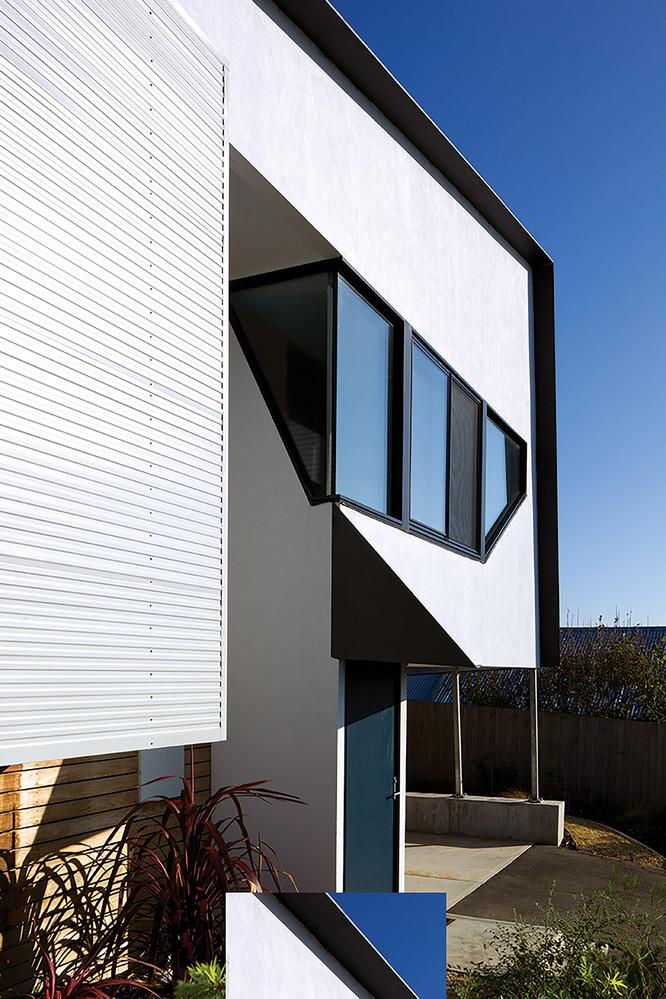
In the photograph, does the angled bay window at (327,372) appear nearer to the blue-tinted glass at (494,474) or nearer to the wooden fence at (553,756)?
the blue-tinted glass at (494,474)

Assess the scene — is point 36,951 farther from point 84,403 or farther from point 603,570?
point 603,570

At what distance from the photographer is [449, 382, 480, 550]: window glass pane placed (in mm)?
10312

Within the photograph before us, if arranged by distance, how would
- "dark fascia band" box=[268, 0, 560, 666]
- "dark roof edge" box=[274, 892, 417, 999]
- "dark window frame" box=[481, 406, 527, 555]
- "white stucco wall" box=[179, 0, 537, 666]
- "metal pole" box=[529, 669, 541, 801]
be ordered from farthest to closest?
"metal pole" box=[529, 669, 541, 801] < "dark window frame" box=[481, 406, 527, 555] < "dark fascia band" box=[268, 0, 560, 666] < "white stucco wall" box=[179, 0, 537, 666] < "dark roof edge" box=[274, 892, 417, 999]

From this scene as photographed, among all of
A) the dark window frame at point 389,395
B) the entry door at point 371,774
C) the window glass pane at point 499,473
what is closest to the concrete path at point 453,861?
the entry door at point 371,774

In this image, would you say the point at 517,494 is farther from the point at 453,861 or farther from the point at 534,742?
the point at 453,861

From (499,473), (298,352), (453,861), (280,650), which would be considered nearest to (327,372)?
(298,352)

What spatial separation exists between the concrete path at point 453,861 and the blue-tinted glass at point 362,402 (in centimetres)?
479

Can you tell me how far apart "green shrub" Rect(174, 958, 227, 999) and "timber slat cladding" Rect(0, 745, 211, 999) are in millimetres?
1581

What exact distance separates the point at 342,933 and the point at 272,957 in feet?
0.76

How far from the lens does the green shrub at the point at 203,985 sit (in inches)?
154

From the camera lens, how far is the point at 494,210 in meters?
11.8

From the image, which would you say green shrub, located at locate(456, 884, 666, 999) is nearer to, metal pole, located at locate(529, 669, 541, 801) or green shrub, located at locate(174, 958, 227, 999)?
green shrub, located at locate(174, 958, 227, 999)

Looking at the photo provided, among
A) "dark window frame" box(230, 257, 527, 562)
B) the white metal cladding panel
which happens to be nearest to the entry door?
"dark window frame" box(230, 257, 527, 562)

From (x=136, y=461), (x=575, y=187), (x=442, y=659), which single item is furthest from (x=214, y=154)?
(x=575, y=187)
